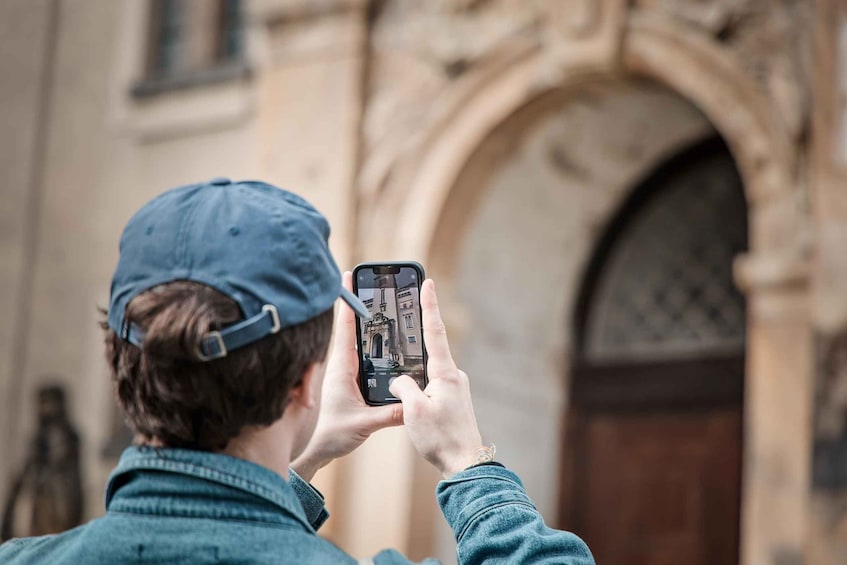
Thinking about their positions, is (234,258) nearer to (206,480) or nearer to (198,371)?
(198,371)

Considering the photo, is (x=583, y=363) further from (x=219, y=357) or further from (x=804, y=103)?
(x=219, y=357)

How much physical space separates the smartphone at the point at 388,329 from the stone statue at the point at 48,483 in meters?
6.22

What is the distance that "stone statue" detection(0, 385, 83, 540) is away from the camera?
752 centimetres

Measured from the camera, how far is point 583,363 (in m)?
7.06

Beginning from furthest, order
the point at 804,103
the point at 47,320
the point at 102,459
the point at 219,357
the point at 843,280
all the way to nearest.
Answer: the point at 47,320 → the point at 102,459 → the point at 804,103 → the point at 843,280 → the point at 219,357

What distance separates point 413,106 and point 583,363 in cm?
186

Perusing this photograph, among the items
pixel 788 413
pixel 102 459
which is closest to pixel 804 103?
pixel 788 413

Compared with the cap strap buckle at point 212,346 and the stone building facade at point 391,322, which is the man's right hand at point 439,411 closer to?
the stone building facade at point 391,322

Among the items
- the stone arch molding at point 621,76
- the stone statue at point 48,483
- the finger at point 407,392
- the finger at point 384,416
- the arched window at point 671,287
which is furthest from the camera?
the stone statue at point 48,483

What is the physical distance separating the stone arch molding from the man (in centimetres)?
398

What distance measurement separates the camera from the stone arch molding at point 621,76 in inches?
201

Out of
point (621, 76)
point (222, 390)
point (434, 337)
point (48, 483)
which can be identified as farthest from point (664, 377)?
point (222, 390)

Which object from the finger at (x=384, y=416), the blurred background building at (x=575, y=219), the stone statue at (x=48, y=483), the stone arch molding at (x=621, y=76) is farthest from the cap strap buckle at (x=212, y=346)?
the stone statue at (x=48, y=483)

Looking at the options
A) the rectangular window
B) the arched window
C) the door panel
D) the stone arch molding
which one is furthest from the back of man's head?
the rectangular window
